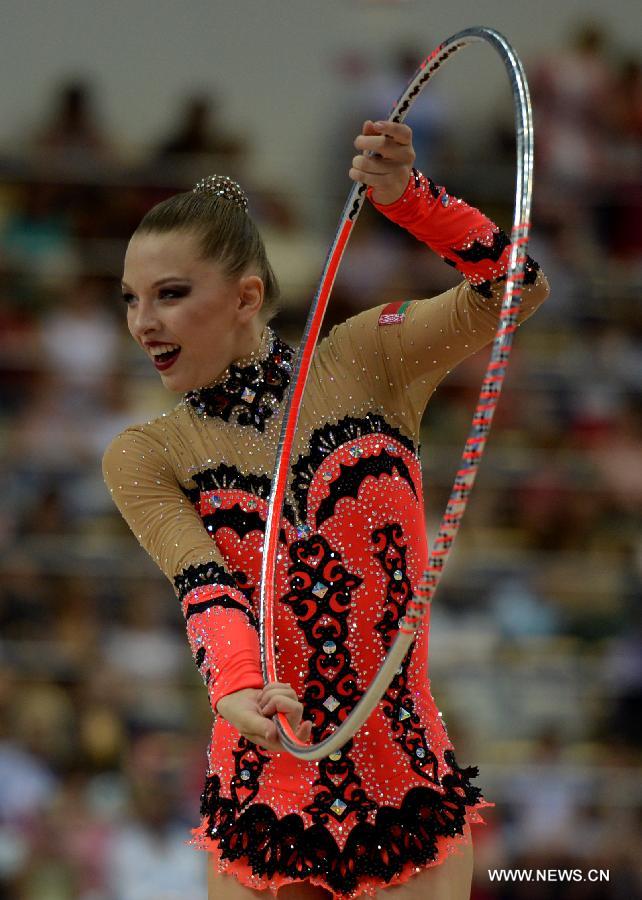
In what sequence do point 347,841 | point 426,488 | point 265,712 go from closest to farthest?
point 265,712
point 347,841
point 426,488

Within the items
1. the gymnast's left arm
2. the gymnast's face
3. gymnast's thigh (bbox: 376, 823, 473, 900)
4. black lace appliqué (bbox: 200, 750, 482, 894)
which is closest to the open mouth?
the gymnast's face

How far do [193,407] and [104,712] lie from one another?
2234 mm

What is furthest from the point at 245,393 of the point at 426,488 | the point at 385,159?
the point at 426,488

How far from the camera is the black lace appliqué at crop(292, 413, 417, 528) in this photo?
1.82 meters

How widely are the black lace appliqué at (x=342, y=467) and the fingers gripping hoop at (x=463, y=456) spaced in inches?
1.3

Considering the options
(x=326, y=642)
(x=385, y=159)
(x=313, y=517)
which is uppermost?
(x=385, y=159)

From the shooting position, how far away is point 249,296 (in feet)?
6.13

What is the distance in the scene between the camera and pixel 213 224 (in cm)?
184

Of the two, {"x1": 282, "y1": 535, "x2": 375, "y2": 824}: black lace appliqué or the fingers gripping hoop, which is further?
{"x1": 282, "y1": 535, "x2": 375, "y2": 824}: black lace appliqué

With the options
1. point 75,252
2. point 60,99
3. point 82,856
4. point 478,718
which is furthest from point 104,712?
point 60,99

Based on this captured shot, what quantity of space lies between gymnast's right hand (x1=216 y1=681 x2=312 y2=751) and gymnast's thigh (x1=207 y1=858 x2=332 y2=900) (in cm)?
24

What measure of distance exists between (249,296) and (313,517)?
30 centimetres

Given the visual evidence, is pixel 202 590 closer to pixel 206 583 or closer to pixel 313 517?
pixel 206 583

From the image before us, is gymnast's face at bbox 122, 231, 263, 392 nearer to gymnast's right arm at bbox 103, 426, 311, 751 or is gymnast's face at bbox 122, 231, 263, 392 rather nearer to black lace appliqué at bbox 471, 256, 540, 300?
gymnast's right arm at bbox 103, 426, 311, 751
